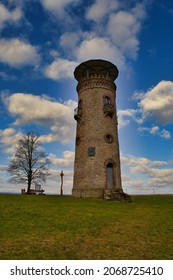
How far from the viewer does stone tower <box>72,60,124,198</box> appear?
30328 millimetres

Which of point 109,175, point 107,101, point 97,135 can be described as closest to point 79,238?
point 109,175

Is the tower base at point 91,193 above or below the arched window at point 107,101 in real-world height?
below

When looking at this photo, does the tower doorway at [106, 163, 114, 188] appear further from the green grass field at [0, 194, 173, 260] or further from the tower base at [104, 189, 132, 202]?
the green grass field at [0, 194, 173, 260]

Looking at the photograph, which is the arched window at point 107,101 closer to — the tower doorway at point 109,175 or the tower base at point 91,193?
the tower doorway at point 109,175

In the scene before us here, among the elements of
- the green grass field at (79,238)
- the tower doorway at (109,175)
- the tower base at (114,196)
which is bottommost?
the green grass field at (79,238)

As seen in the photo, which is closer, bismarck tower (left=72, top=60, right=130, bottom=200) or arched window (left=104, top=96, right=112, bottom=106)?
bismarck tower (left=72, top=60, right=130, bottom=200)

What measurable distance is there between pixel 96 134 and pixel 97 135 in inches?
7.2

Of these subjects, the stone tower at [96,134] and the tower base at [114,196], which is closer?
the tower base at [114,196]

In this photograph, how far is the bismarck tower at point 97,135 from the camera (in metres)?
30.2

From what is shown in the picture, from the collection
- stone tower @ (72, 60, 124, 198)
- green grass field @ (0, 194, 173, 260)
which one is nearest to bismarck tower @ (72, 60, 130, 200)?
stone tower @ (72, 60, 124, 198)

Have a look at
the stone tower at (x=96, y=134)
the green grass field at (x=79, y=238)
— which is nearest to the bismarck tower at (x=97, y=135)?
the stone tower at (x=96, y=134)

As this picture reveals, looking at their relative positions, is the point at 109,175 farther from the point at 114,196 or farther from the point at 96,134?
the point at 96,134
